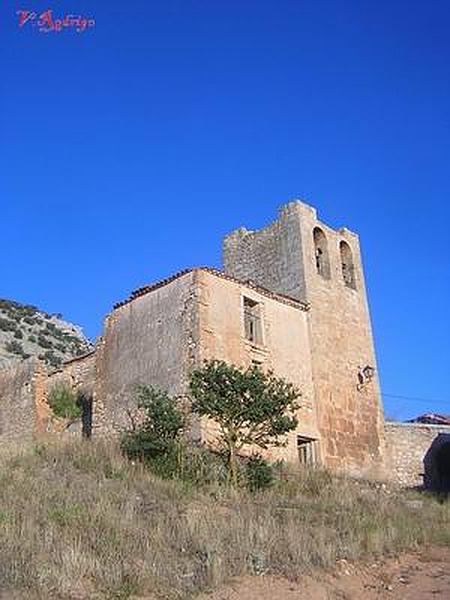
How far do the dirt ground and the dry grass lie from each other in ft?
0.88

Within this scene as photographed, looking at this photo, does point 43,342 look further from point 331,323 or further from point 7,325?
point 331,323

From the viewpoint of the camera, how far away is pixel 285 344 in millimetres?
24156

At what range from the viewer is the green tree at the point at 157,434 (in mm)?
17406

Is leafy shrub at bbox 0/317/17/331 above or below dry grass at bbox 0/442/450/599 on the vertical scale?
above

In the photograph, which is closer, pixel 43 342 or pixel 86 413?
pixel 86 413

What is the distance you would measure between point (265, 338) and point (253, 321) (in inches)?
26.5

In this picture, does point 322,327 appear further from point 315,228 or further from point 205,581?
point 205,581

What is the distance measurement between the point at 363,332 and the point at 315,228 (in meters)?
4.43

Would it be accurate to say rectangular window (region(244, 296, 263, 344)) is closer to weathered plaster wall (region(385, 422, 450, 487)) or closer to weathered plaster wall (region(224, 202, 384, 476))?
weathered plaster wall (region(224, 202, 384, 476))

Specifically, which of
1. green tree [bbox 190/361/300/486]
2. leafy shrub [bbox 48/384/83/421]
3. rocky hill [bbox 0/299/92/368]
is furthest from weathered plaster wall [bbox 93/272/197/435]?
rocky hill [bbox 0/299/92/368]

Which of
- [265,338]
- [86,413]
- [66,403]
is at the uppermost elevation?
[265,338]

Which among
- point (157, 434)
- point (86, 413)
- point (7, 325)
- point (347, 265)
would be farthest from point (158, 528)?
point (7, 325)

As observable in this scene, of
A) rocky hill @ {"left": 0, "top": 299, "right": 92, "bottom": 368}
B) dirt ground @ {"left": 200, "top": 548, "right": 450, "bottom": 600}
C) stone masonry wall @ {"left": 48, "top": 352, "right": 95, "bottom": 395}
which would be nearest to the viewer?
dirt ground @ {"left": 200, "top": 548, "right": 450, "bottom": 600}

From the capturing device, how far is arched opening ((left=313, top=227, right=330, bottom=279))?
2767cm
